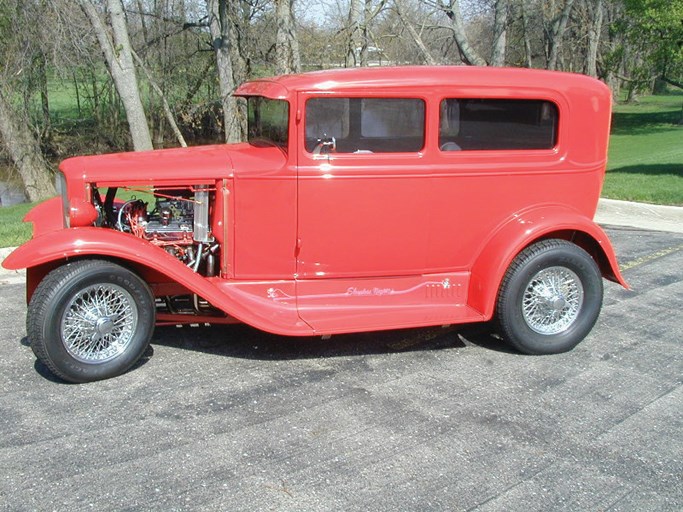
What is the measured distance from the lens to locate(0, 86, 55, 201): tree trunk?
1530 cm

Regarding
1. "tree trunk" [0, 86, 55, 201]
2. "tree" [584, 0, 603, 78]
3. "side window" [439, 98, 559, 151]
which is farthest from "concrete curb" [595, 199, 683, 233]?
"tree" [584, 0, 603, 78]

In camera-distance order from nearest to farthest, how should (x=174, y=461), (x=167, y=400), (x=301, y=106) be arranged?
(x=174, y=461) < (x=167, y=400) < (x=301, y=106)

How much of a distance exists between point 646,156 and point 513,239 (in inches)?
615

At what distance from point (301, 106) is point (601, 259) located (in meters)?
2.59

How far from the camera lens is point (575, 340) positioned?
16.5ft

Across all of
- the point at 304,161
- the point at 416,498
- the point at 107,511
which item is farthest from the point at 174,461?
the point at 304,161

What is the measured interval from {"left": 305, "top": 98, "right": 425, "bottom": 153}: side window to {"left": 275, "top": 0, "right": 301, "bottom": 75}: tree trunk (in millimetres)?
7070

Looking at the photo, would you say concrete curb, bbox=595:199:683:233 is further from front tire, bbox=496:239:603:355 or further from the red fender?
the red fender

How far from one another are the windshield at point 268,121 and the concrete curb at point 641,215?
619 cm

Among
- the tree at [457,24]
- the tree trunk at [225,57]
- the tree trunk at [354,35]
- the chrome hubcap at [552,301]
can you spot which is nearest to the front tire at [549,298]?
the chrome hubcap at [552,301]

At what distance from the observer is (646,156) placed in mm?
18578

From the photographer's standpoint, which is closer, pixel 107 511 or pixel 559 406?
pixel 107 511

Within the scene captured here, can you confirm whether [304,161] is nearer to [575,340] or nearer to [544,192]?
[544,192]

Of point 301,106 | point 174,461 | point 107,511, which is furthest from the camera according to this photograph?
point 301,106
